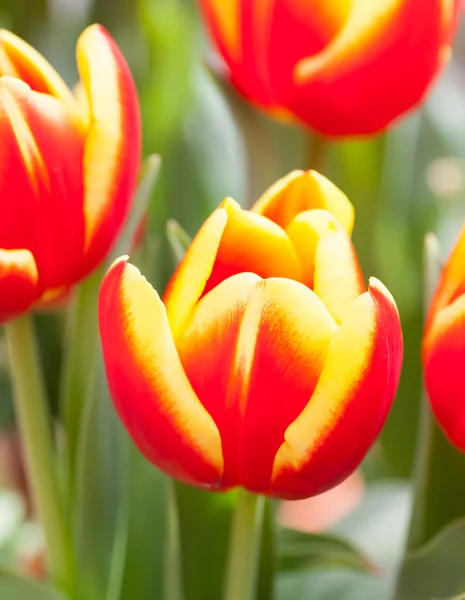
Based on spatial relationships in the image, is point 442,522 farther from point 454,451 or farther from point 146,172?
point 146,172

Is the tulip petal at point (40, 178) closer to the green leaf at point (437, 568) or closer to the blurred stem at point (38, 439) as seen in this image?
the blurred stem at point (38, 439)

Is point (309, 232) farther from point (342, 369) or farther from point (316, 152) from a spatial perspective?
point (316, 152)

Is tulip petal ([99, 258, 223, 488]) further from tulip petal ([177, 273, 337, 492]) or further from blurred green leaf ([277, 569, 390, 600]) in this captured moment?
blurred green leaf ([277, 569, 390, 600])

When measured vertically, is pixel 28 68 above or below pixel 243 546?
above

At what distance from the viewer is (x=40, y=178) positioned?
0.23 metres

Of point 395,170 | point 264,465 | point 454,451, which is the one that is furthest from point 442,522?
point 395,170

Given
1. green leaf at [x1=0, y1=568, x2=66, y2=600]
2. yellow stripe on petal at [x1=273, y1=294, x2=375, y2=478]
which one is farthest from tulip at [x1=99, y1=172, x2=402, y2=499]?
green leaf at [x1=0, y1=568, x2=66, y2=600]

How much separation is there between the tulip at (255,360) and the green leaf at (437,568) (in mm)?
87

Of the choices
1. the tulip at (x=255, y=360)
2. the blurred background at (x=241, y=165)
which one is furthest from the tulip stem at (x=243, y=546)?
the blurred background at (x=241, y=165)

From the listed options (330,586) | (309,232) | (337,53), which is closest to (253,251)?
(309,232)

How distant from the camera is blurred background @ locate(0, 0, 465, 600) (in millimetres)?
429

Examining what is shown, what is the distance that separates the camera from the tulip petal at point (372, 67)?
1.00ft

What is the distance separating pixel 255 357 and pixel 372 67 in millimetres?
152

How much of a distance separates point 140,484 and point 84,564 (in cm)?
5
